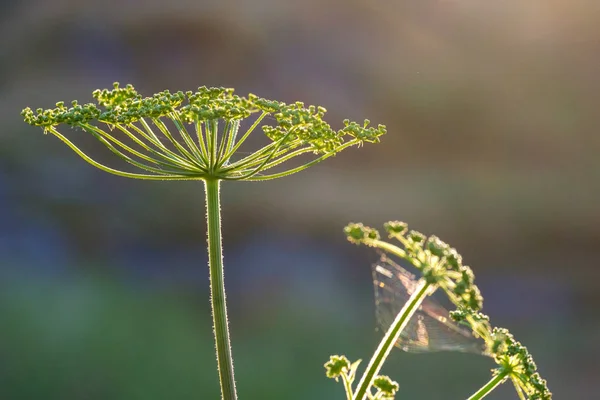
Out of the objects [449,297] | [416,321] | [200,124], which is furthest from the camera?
[200,124]

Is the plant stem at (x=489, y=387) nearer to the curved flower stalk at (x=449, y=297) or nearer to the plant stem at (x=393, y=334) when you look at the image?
the curved flower stalk at (x=449, y=297)

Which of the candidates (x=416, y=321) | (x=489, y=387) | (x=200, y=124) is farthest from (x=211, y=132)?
(x=489, y=387)

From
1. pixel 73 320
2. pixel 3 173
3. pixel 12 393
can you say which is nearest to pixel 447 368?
pixel 73 320

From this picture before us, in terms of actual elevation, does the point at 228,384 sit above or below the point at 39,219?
below

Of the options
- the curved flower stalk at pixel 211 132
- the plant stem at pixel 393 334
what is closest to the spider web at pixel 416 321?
the plant stem at pixel 393 334

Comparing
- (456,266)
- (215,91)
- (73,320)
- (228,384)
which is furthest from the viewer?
(73,320)

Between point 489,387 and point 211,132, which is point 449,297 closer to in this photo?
point 489,387

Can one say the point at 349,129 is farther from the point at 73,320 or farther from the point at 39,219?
the point at 39,219
